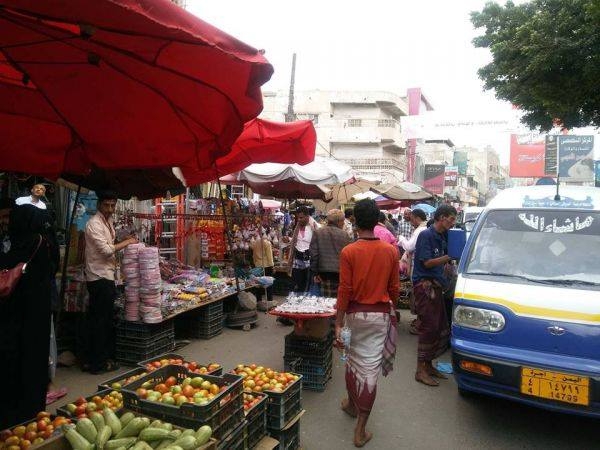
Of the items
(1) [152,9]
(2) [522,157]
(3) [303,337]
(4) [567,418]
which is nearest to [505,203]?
(4) [567,418]

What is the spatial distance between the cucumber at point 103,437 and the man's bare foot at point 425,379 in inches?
158

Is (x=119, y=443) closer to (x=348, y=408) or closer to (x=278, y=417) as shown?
(x=278, y=417)

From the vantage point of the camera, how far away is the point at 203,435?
7.88 feet

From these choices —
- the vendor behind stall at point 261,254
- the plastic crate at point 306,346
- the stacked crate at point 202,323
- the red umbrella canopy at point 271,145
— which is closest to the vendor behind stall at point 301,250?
the vendor behind stall at point 261,254

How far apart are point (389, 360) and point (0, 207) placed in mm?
4951

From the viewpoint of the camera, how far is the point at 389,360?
13.2 ft

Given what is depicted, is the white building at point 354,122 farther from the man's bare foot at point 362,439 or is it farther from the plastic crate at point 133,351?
the man's bare foot at point 362,439

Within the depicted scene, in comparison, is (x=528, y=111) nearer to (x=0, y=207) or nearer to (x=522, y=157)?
(x=0, y=207)

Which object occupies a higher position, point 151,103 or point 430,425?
point 151,103

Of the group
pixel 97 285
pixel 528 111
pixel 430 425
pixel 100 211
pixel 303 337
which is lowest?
pixel 430 425

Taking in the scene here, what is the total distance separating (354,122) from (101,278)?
44.0m

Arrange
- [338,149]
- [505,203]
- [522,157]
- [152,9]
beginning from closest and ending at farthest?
[152,9] < [505,203] < [522,157] < [338,149]

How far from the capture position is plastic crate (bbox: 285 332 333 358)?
5051mm

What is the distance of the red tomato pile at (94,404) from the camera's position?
9.71 feet
